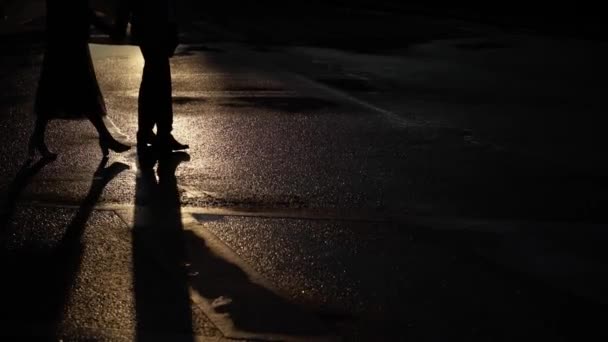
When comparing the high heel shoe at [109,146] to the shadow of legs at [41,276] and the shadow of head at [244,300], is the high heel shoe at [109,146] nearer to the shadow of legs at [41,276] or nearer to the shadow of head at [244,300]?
the shadow of legs at [41,276]

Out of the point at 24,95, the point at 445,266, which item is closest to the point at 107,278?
the point at 445,266

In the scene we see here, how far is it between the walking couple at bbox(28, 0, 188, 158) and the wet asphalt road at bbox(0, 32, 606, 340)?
29 cm

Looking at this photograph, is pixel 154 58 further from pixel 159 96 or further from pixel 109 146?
pixel 109 146

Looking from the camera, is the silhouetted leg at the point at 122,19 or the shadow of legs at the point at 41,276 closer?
the shadow of legs at the point at 41,276

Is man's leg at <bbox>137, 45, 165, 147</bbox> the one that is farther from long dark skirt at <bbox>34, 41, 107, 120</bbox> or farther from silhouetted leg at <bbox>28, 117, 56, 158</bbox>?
silhouetted leg at <bbox>28, 117, 56, 158</bbox>

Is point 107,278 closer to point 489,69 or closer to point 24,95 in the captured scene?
point 24,95

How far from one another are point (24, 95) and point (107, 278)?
777cm

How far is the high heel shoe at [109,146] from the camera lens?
9398 millimetres

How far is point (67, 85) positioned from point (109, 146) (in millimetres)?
653

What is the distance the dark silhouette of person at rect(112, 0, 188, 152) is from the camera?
9141mm

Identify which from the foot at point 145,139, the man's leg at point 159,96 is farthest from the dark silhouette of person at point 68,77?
the man's leg at point 159,96

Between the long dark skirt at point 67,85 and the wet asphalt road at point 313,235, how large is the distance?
401 millimetres

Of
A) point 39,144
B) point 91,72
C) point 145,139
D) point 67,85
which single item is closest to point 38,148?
point 39,144

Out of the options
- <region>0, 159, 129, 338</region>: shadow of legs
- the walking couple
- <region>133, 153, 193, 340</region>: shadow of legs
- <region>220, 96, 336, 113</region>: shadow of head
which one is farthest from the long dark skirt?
<region>220, 96, 336, 113</region>: shadow of head
